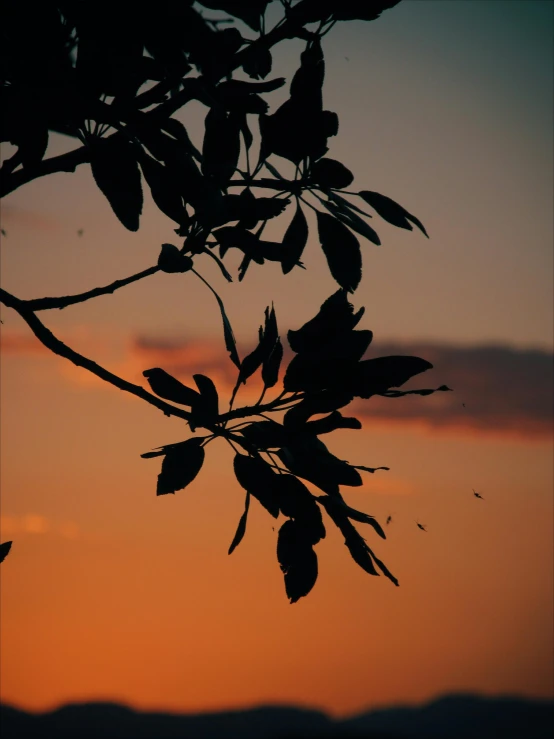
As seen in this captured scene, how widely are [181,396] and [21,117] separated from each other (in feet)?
2.72

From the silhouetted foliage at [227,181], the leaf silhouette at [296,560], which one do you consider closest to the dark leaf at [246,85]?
the silhouetted foliage at [227,181]

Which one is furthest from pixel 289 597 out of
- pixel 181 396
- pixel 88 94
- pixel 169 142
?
pixel 88 94

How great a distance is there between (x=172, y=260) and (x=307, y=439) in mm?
568

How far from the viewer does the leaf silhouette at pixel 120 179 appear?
1842 mm

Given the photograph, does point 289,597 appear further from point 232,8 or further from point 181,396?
point 232,8

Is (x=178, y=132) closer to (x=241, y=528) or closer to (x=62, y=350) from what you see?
(x=62, y=350)

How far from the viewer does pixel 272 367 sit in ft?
7.70

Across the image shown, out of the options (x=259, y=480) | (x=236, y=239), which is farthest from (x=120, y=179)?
(x=259, y=480)

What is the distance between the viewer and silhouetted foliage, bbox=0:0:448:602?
5.87ft

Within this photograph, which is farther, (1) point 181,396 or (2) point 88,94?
(1) point 181,396

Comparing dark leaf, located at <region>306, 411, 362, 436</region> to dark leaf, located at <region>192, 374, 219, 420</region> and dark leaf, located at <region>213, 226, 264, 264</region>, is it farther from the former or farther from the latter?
dark leaf, located at <region>213, 226, 264, 264</region>

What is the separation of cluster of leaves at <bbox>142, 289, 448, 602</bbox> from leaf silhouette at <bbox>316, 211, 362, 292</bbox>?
5cm

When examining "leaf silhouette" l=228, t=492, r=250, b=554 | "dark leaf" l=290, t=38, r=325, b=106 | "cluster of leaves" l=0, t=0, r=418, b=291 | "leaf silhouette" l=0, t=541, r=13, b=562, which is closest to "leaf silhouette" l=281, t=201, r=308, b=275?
"cluster of leaves" l=0, t=0, r=418, b=291

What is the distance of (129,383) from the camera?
219cm
